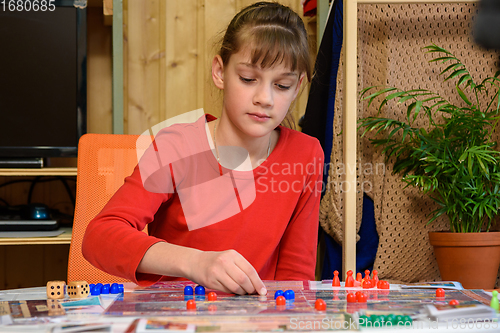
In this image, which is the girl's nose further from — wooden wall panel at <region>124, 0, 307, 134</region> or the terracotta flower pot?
wooden wall panel at <region>124, 0, 307, 134</region>

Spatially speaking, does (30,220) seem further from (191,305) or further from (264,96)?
(191,305)

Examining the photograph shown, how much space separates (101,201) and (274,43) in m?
0.60

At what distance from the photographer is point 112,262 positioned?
0.63m

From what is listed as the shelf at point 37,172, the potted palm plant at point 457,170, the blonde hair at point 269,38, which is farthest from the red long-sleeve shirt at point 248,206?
the shelf at point 37,172

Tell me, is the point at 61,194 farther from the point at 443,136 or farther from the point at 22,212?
the point at 443,136

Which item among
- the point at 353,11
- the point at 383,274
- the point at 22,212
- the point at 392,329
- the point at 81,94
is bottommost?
the point at 383,274

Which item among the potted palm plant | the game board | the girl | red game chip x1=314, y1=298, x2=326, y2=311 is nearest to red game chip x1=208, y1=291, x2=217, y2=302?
the game board

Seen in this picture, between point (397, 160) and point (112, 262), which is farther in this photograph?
point (397, 160)

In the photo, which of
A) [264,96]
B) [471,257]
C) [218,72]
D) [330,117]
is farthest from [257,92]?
[471,257]

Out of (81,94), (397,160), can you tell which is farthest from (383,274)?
(81,94)

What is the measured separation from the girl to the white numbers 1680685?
1029mm

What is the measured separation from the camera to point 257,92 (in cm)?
86

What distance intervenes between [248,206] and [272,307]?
50 centimetres

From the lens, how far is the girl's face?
854 mm
